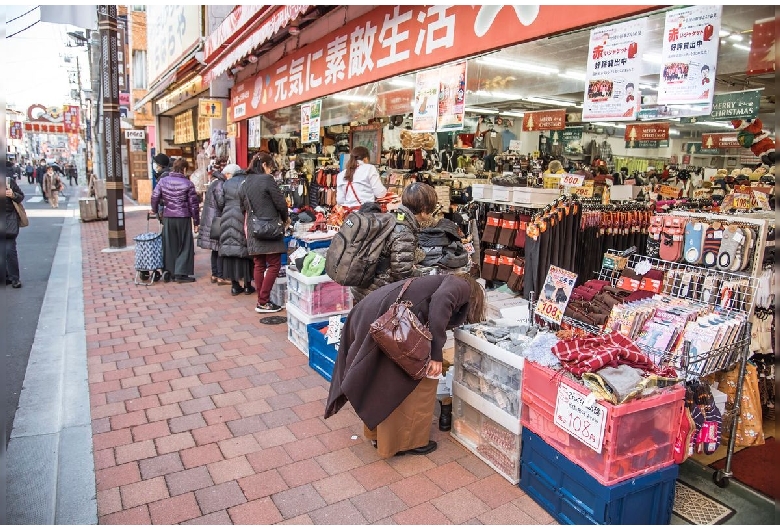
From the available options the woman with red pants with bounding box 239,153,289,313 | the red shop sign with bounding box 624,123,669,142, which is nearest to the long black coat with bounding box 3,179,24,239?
the woman with red pants with bounding box 239,153,289,313

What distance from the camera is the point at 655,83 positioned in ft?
25.6

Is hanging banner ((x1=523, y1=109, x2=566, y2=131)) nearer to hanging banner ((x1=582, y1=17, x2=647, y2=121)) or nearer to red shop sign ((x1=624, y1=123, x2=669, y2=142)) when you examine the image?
red shop sign ((x1=624, y1=123, x2=669, y2=142))

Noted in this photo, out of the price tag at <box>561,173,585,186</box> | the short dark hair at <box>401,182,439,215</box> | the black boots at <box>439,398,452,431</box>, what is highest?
the price tag at <box>561,173,585,186</box>

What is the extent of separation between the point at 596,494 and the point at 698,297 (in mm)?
2159

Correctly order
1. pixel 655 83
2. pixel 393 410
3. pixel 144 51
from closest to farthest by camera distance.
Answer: pixel 393 410 → pixel 655 83 → pixel 144 51

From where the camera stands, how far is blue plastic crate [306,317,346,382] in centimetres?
503

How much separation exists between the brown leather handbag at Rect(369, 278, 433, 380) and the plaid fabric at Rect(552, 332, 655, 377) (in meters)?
0.82

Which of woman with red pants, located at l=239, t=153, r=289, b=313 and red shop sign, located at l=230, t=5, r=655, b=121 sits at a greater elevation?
red shop sign, located at l=230, t=5, r=655, b=121

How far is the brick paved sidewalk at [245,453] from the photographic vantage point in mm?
3287

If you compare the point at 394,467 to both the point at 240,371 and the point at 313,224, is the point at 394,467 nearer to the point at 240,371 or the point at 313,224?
the point at 240,371

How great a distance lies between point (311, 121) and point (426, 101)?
386 centimetres

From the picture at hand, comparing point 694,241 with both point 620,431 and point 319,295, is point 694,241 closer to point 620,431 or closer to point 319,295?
point 620,431

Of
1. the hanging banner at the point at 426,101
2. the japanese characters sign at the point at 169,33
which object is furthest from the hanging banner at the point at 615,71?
the japanese characters sign at the point at 169,33

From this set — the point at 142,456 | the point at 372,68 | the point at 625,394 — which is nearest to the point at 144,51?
the point at 372,68
